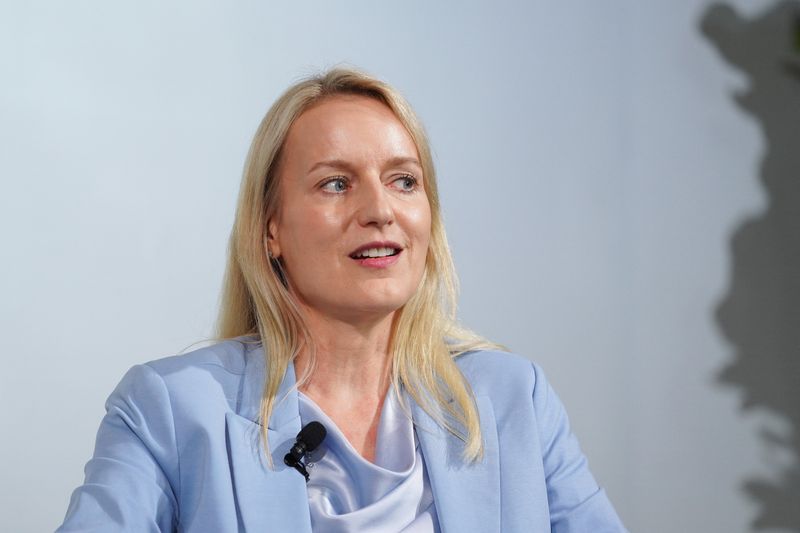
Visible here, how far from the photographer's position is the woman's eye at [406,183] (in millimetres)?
2008

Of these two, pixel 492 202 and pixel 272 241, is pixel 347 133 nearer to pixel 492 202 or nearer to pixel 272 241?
pixel 272 241

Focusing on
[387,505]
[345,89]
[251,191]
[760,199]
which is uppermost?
[345,89]

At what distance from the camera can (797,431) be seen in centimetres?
344

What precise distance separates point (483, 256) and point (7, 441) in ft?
4.68

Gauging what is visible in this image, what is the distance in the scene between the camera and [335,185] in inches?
77.0

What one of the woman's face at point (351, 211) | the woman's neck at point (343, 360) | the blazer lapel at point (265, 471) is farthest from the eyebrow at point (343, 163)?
the blazer lapel at point (265, 471)

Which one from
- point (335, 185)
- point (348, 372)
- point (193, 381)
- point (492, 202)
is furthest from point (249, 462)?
point (492, 202)

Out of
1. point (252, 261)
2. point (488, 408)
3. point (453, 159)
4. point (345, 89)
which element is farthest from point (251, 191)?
point (453, 159)

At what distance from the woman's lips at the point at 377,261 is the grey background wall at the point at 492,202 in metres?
1.01

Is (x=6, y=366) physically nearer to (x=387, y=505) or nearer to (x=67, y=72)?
(x=67, y=72)

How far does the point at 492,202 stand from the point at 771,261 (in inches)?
39.8

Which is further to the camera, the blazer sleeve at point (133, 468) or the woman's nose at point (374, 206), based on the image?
the woman's nose at point (374, 206)

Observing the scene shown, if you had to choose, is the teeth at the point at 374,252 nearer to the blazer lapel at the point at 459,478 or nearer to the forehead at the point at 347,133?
the forehead at the point at 347,133

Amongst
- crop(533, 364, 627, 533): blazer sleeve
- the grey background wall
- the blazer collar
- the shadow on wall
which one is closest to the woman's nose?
the blazer collar
